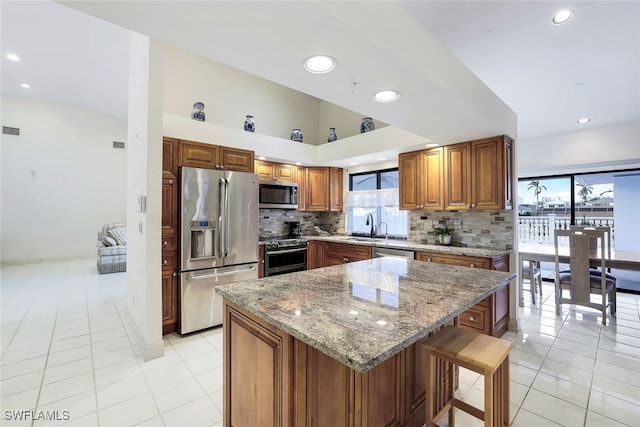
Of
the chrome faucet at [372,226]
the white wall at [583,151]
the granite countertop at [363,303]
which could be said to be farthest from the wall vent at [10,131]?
the white wall at [583,151]

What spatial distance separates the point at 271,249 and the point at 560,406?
326 cm

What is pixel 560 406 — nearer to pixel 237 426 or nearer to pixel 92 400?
pixel 237 426

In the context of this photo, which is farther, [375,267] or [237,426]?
[375,267]

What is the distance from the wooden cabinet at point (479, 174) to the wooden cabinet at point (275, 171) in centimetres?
246

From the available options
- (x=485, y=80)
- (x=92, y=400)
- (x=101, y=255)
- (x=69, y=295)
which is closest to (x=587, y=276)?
(x=485, y=80)

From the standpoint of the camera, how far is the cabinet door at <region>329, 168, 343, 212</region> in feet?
16.8

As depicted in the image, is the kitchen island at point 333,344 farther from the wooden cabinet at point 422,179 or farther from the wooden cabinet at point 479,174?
the wooden cabinet at point 422,179

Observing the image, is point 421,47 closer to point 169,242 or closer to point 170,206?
point 170,206

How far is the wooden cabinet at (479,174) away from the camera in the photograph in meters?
3.11

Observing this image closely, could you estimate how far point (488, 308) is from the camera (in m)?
2.84

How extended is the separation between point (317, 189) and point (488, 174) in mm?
2735

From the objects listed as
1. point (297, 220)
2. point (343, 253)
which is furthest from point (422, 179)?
point (297, 220)

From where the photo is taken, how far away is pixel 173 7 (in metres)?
1.16

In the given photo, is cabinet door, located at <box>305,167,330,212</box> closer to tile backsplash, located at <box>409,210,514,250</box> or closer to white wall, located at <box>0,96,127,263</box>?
tile backsplash, located at <box>409,210,514,250</box>
